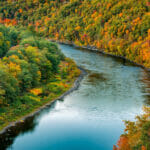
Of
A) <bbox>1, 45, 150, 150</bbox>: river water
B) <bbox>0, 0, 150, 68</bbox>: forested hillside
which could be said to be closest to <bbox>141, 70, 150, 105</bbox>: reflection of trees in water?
<bbox>1, 45, 150, 150</bbox>: river water

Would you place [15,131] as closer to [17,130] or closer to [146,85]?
[17,130]

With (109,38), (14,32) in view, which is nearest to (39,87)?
(14,32)

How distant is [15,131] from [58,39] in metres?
115

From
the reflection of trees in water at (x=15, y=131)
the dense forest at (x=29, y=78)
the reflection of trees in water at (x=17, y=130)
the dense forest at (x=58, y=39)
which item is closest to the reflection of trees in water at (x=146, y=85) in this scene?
the dense forest at (x=58, y=39)

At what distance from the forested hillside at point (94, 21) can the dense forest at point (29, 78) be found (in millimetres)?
27936

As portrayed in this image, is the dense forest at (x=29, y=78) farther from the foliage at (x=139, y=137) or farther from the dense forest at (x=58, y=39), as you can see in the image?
the foliage at (x=139, y=137)

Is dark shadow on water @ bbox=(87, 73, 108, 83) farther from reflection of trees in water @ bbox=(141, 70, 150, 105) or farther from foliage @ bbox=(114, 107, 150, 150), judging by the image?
foliage @ bbox=(114, 107, 150, 150)

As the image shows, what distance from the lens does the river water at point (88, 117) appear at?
124 feet

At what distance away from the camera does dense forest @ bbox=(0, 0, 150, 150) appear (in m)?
45.0

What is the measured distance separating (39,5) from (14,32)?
103387mm

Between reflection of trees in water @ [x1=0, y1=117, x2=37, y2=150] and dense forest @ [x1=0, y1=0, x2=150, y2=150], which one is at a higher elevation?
dense forest @ [x1=0, y1=0, x2=150, y2=150]

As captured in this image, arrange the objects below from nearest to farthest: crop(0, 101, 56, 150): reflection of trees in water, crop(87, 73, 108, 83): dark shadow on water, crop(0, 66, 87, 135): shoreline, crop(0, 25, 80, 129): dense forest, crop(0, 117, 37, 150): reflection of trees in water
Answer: crop(0, 117, 37, 150): reflection of trees in water, crop(0, 101, 56, 150): reflection of trees in water, crop(0, 66, 87, 135): shoreline, crop(0, 25, 80, 129): dense forest, crop(87, 73, 108, 83): dark shadow on water

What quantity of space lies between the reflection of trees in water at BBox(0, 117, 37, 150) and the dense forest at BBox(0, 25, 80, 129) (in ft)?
5.71

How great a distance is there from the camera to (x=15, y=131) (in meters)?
40.1
